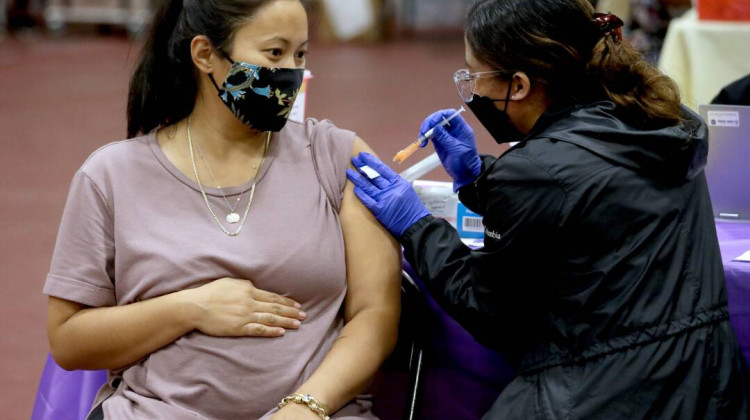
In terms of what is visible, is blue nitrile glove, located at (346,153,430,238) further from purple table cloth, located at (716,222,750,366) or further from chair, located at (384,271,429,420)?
purple table cloth, located at (716,222,750,366)

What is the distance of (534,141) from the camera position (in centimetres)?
176

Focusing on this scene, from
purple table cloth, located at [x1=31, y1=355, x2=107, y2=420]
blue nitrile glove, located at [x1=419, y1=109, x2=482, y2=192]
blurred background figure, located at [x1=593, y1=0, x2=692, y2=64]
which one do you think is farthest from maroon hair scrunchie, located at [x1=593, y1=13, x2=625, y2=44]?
blurred background figure, located at [x1=593, y1=0, x2=692, y2=64]

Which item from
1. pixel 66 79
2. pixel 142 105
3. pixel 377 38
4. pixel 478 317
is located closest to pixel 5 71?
pixel 66 79

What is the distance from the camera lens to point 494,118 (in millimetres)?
1949

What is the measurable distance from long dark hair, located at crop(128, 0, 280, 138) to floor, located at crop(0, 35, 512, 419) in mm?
522

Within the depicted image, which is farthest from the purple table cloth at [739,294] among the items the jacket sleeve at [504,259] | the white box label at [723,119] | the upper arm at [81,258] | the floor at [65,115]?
the floor at [65,115]

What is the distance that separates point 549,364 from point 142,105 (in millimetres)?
971

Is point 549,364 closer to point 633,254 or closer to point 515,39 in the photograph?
point 633,254

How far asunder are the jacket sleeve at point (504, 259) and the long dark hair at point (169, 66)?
58 centimetres

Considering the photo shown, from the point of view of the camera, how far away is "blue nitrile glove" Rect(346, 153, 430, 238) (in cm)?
203

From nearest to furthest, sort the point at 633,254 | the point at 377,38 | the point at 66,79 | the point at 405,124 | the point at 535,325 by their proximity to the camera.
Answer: the point at 633,254 < the point at 535,325 < the point at 405,124 < the point at 66,79 < the point at 377,38

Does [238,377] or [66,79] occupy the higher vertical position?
[238,377]

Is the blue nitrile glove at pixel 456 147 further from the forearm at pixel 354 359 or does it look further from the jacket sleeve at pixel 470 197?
the forearm at pixel 354 359

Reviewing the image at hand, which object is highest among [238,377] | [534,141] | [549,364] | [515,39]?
[515,39]
